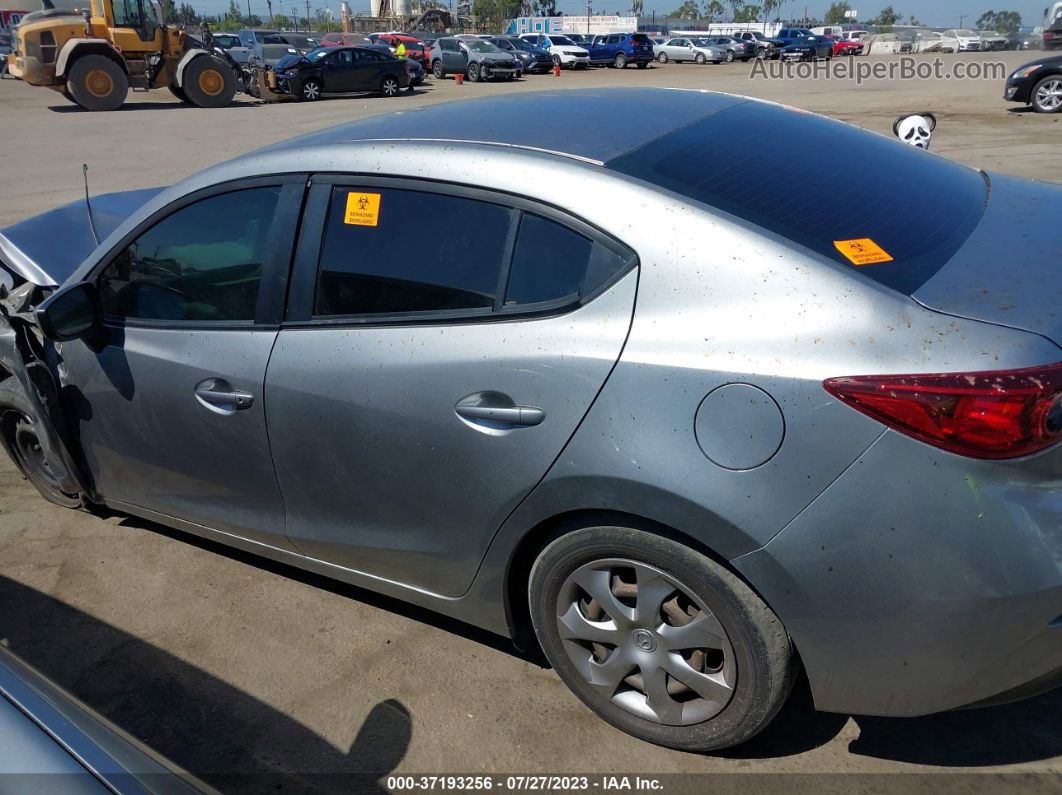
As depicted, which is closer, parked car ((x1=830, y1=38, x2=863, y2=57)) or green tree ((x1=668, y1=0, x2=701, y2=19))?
parked car ((x1=830, y1=38, x2=863, y2=57))

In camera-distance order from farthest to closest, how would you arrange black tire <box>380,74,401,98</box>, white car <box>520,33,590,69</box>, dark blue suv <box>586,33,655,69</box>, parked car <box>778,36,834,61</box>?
1. parked car <box>778,36,834,61</box>
2. dark blue suv <box>586,33,655,69</box>
3. white car <box>520,33,590,69</box>
4. black tire <box>380,74,401,98</box>

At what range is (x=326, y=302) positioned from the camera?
270cm

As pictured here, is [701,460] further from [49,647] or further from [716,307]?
[49,647]

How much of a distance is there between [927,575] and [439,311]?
55.9 inches

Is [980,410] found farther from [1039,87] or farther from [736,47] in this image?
[736,47]

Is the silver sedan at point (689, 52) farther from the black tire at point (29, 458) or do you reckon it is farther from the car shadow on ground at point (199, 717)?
the car shadow on ground at point (199, 717)

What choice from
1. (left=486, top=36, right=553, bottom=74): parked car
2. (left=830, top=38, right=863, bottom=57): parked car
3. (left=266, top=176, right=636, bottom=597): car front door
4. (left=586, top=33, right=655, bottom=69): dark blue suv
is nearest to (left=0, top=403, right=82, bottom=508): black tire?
(left=266, top=176, right=636, bottom=597): car front door

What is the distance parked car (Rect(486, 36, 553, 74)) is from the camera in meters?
37.1

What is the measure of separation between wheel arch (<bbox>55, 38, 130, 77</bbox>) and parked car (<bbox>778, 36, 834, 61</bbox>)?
3665 centimetres

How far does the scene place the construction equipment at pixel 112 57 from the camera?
2194 cm

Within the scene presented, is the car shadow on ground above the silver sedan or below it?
below

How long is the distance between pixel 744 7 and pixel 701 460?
145829 mm

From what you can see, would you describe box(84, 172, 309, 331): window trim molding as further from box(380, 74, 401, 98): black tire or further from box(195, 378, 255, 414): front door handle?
box(380, 74, 401, 98): black tire

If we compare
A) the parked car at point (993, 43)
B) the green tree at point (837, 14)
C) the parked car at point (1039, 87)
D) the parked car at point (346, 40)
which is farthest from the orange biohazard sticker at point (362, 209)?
the green tree at point (837, 14)
